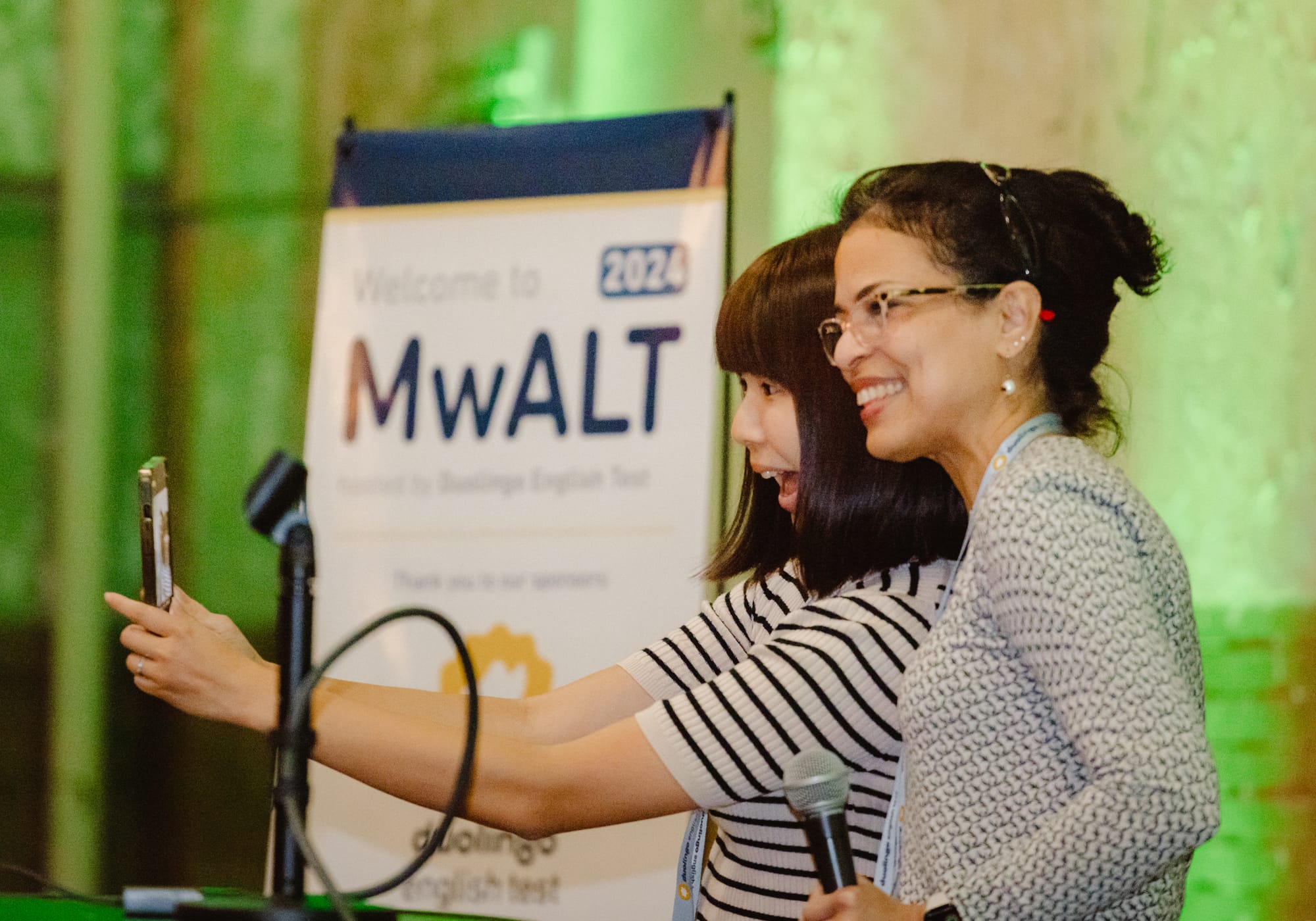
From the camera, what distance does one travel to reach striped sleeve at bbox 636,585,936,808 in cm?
132

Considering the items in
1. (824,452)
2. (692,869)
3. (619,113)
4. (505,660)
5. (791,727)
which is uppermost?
(619,113)

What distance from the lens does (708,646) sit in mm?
1760

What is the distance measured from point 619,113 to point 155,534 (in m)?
2.30

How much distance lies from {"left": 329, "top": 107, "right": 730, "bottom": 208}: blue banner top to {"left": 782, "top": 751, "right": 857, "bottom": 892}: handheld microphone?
186 cm

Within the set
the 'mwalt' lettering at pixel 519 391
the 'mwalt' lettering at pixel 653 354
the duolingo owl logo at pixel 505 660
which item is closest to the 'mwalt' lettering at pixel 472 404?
the 'mwalt' lettering at pixel 519 391

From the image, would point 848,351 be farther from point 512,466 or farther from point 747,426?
point 512,466

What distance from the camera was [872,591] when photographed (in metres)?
1.43

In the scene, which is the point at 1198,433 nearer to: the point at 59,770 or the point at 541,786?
the point at 541,786

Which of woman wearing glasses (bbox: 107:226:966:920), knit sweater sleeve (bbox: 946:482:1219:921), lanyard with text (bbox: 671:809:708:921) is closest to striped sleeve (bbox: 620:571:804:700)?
woman wearing glasses (bbox: 107:226:966:920)

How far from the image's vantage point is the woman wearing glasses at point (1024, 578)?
1.10 m

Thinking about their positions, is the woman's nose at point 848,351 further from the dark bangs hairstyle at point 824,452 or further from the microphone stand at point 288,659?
the microphone stand at point 288,659

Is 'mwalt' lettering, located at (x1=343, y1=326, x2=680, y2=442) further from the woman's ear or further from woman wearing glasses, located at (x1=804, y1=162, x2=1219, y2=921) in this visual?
the woman's ear

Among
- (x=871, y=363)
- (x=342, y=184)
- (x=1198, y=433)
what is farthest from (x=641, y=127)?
(x=871, y=363)

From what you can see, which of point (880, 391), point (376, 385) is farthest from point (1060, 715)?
point (376, 385)
